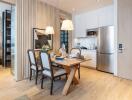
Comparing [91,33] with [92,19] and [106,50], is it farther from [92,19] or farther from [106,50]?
[106,50]

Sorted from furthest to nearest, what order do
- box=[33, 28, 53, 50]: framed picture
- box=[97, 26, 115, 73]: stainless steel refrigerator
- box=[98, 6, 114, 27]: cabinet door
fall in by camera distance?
1. box=[98, 6, 114, 27]: cabinet door
2. box=[97, 26, 115, 73]: stainless steel refrigerator
3. box=[33, 28, 53, 50]: framed picture

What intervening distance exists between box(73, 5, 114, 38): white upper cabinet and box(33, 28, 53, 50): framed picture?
6.52 feet

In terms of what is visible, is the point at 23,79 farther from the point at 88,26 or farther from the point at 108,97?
the point at 88,26

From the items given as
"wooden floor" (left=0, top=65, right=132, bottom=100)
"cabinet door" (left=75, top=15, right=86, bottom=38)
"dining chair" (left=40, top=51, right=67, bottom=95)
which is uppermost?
"cabinet door" (left=75, top=15, right=86, bottom=38)

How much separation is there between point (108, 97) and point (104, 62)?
2199 millimetres

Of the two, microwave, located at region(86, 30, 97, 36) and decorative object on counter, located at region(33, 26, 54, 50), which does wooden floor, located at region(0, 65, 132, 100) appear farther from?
microwave, located at region(86, 30, 97, 36)

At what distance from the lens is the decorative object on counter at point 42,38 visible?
4.11 meters

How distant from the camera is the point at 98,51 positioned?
4.88 metres

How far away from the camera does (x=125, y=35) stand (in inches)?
150

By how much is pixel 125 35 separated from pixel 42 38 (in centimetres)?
289

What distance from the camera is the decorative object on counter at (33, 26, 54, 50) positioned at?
4.11 m

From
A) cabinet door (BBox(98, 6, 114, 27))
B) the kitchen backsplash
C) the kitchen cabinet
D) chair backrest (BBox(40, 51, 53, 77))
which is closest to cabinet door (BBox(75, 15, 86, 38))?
the kitchen backsplash

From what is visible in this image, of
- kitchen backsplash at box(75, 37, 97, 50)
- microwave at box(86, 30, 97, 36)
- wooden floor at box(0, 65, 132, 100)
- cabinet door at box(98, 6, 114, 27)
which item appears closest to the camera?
wooden floor at box(0, 65, 132, 100)

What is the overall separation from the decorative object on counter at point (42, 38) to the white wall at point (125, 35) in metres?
2.36
